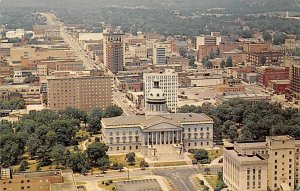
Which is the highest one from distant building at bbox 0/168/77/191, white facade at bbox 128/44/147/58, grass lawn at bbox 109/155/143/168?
white facade at bbox 128/44/147/58

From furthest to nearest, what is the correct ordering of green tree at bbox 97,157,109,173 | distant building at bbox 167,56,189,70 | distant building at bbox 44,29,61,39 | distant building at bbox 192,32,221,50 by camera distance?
distant building at bbox 44,29,61,39 → distant building at bbox 192,32,221,50 → distant building at bbox 167,56,189,70 → green tree at bbox 97,157,109,173

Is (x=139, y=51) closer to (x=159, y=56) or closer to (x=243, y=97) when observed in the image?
(x=159, y=56)

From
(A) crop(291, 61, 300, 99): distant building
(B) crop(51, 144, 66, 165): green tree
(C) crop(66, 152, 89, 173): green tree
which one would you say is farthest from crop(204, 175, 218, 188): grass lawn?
(A) crop(291, 61, 300, 99): distant building

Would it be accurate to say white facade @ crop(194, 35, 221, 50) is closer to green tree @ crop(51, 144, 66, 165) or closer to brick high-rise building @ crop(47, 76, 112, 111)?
brick high-rise building @ crop(47, 76, 112, 111)

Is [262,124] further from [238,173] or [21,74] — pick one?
[21,74]

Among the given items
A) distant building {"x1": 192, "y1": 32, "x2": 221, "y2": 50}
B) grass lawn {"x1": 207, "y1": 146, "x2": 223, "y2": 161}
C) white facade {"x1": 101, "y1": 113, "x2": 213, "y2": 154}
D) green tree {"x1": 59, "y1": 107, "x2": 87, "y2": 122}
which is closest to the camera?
grass lawn {"x1": 207, "y1": 146, "x2": 223, "y2": 161}

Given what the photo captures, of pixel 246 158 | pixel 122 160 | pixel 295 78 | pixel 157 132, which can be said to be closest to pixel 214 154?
pixel 157 132

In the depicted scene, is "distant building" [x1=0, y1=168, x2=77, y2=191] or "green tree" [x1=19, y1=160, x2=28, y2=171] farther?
"green tree" [x1=19, y1=160, x2=28, y2=171]
